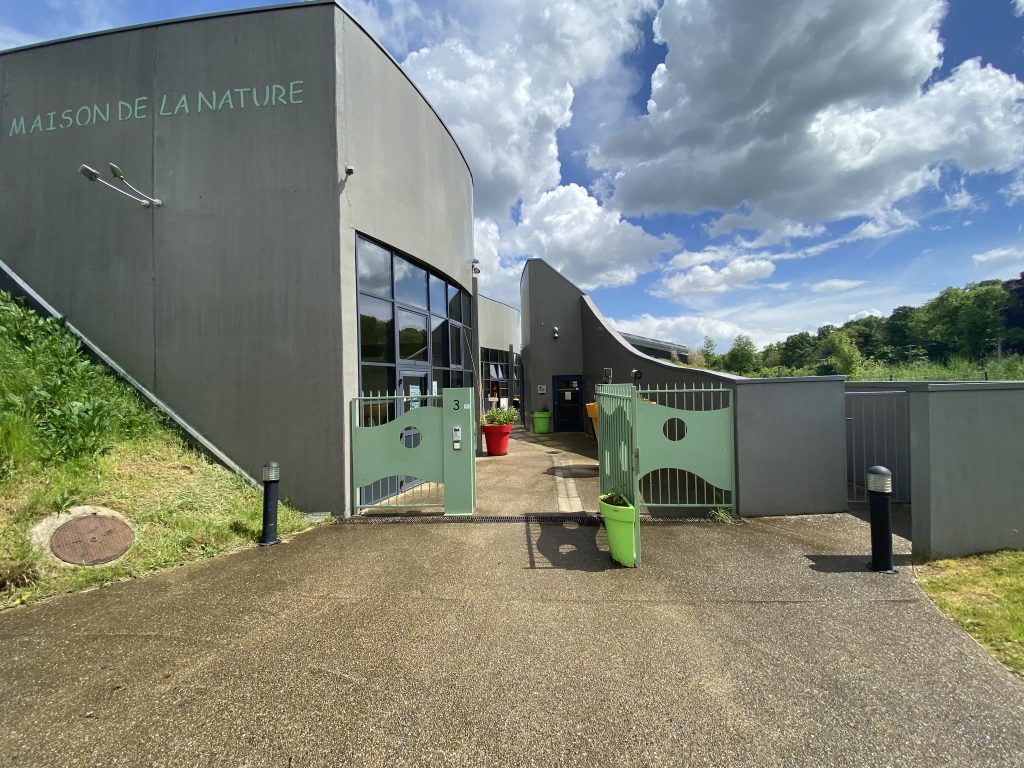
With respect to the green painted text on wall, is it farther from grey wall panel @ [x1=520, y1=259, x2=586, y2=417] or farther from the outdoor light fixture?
grey wall panel @ [x1=520, y1=259, x2=586, y2=417]

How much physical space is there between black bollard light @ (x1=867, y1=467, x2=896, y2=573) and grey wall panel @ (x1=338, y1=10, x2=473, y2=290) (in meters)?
7.49

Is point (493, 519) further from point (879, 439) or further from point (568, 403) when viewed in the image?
point (568, 403)

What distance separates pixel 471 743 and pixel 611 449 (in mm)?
3967

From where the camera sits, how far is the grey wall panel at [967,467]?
14.7 ft

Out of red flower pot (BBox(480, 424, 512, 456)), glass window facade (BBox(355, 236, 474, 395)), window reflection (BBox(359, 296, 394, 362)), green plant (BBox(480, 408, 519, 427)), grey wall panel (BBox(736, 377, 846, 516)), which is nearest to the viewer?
grey wall panel (BBox(736, 377, 846, 516))

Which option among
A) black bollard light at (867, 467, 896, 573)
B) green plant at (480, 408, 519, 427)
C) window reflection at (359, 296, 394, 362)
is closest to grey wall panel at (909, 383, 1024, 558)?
Answer: black bollard light at (867, 467, 896, 573)

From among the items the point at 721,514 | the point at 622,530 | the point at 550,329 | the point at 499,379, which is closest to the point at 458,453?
the point at 622,530

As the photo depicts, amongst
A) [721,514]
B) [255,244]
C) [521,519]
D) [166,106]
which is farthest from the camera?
[166,106]

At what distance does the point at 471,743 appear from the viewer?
230 centimetres

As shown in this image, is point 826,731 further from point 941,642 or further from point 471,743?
point 471,743

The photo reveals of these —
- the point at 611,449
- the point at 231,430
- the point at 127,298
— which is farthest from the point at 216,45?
the point at 611,449

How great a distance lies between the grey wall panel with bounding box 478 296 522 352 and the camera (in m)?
20.7

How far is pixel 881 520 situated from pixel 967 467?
1.25m

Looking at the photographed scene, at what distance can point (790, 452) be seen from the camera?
609 centimetres
